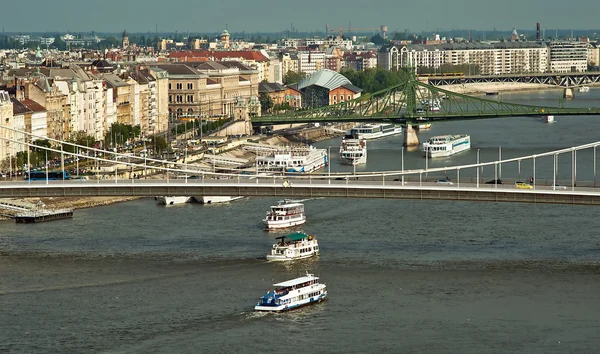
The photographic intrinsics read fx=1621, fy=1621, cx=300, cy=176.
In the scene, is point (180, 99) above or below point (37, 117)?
above

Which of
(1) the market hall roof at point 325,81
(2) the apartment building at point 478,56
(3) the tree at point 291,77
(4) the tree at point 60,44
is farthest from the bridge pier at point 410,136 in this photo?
(4) the tree at point 60,44

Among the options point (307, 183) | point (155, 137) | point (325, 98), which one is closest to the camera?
point (307, 183)

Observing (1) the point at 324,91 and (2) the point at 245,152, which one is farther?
(1) the point at 324,91

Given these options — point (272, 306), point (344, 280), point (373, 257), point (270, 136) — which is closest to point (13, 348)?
point (272, 306)

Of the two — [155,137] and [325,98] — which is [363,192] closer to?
[155,137]

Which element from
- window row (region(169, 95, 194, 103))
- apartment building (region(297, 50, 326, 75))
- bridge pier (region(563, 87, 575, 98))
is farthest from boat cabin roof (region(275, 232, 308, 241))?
apartment building (region(297, 50, 326, 75))

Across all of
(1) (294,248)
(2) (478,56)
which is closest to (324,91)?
(2) (478,56)

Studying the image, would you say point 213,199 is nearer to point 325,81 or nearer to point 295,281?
point 295,281
